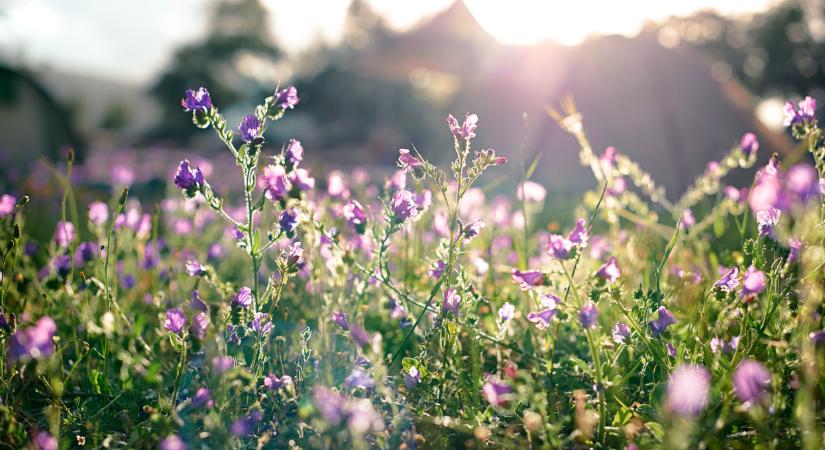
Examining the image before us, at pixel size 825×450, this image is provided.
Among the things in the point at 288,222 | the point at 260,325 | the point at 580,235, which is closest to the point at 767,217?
the point at 580,235

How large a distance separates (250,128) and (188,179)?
19cm

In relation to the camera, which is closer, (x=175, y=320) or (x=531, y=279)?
(x=531, y=279)

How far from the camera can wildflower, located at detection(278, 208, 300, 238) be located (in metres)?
1.59

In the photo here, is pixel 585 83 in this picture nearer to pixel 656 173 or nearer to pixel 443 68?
pixel 656 173

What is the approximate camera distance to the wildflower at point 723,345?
1692mm

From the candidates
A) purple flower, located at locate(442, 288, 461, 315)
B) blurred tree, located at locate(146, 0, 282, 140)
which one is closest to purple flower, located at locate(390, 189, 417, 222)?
purple flower, located at locate(442, 288, 461, 315)

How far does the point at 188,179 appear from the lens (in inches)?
60.4

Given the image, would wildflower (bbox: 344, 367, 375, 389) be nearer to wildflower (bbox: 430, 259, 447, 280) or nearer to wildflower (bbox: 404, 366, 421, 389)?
wildflower (bbox: 404, 366, 421, 389)

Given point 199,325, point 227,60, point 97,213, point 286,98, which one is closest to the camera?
point 199,325

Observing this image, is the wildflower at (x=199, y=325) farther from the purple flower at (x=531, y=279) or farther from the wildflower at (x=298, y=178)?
the purple flower at (x=531, y=279)

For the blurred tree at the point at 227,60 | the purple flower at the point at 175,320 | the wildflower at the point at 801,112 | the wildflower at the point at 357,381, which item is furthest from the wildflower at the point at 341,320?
the blurred tree at the point at 227,60

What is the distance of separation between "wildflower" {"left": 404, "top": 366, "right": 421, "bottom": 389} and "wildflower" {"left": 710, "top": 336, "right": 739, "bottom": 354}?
0.78m

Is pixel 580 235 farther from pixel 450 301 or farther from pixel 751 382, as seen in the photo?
pixel 751 382

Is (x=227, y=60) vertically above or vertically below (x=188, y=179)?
above
